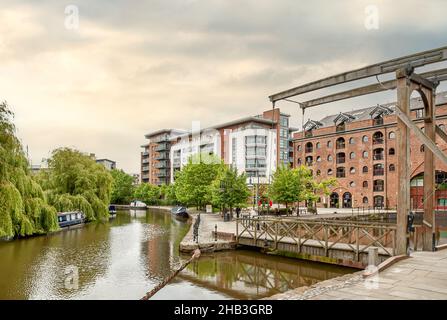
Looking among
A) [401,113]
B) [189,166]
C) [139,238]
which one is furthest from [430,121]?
[189,166]

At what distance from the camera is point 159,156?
319ft

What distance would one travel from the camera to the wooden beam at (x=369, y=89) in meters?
13.9

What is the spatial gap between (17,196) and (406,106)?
19685 mm


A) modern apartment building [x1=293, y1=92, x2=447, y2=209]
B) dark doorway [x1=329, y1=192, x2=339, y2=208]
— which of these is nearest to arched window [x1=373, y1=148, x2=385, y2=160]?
modern apartment building [x1=293, y1=92, x2=447, y2=209]

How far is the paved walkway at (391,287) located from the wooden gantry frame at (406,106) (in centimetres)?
205

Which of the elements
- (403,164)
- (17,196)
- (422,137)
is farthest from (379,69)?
(17,196)

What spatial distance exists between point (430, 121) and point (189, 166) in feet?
122

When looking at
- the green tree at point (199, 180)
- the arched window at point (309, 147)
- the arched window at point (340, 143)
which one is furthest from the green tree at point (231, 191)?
the arched window at point (309, 147)

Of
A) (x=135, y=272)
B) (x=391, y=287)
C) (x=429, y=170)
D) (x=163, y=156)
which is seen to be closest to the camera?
(x=391, y=287)

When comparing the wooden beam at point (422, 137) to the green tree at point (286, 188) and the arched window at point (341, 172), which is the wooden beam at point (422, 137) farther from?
the arched window at point (341, 172)

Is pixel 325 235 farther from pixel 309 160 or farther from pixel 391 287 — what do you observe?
pixel 309 160

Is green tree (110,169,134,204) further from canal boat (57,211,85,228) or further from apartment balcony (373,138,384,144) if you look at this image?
apartment balcony (373,138,384,144)
